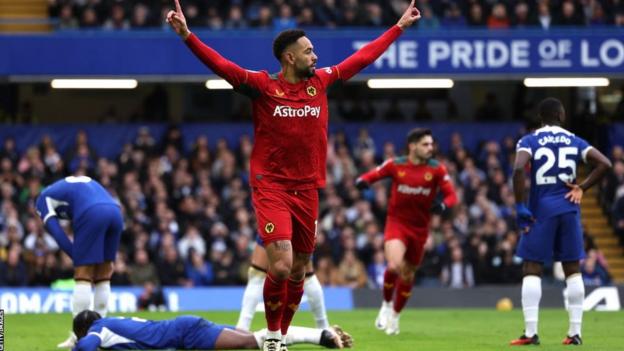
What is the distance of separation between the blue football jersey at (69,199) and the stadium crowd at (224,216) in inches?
338

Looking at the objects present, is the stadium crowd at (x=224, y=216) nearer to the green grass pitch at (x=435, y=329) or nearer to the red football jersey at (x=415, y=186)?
the green grass pitch at (x=435, y=329)

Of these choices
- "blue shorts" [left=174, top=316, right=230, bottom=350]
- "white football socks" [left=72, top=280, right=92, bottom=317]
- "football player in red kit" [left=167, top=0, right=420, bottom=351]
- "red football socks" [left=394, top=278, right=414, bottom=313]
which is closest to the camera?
"football player in red kit" [left=167, top=0, right=420, bottom=351]

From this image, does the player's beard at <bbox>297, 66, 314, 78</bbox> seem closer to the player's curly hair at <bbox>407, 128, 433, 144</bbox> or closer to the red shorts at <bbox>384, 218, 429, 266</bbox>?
the player's curly hair at <bbox>407, 128, 433, 144</bbox>

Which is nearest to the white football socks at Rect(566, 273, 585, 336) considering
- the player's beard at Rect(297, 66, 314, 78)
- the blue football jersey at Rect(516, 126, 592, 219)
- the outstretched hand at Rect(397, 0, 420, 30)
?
the blue football jersey at Rect(516, 126, 592, 219)

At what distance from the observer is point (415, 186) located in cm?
1658

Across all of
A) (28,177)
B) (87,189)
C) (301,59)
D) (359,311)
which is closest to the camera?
(301,59)

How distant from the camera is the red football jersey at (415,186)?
1659cm

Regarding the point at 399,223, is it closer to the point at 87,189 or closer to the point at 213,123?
the point at 87,189

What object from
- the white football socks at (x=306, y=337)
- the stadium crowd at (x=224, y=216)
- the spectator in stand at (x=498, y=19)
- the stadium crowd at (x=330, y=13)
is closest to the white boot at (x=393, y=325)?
the white football socks at (x=306, y=337)

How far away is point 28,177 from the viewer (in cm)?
2733

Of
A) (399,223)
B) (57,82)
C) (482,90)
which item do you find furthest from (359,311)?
(482,90)

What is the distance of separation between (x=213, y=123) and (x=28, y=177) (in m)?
4.78

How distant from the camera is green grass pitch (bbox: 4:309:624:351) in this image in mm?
13922

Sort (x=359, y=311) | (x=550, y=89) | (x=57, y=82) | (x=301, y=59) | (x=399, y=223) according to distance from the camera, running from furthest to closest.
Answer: (x=550, y=89)
(x=57, y=82)
(x=359, y=311)
(x=399, y=223)
(x=301, y=59)
